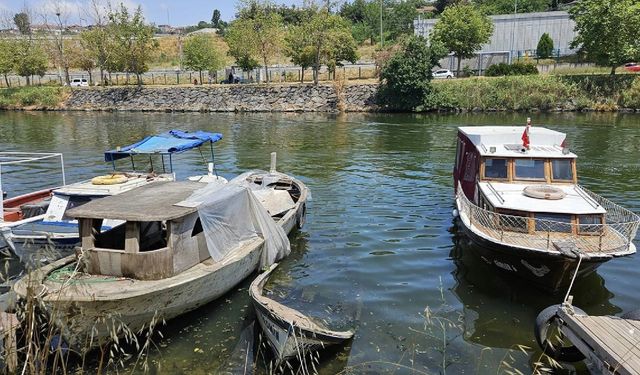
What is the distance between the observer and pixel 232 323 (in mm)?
11094

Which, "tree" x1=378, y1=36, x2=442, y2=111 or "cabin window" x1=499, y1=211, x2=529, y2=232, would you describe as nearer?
"cabin window" x1=499, y1=211, x2=529, y2=232

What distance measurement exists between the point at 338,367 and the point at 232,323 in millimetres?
2734

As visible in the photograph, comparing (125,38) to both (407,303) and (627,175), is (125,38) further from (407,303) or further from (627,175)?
(407,303)

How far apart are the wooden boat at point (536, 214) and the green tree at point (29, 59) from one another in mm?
73360

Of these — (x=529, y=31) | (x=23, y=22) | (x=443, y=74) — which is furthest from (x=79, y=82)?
(x=529, y=31)

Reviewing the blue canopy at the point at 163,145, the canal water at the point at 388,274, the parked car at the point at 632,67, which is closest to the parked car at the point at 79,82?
the canal water at the point at 388,274

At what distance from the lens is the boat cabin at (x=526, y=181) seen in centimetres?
1181

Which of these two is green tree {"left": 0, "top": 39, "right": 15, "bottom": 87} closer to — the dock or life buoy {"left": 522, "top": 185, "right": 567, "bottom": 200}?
life buoy {"left": 522, "top": 185, "right": 567, "bottom": 200}

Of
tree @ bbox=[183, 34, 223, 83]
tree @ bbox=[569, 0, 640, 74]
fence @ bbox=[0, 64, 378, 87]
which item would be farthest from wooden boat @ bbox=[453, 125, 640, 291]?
tree @ bbox=[183, 34, 223, 83]

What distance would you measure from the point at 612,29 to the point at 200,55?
48.5 m

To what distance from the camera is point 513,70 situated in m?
57.3

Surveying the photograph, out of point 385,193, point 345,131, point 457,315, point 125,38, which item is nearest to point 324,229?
point 385,193

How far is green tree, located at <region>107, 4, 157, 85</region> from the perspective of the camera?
69062mm

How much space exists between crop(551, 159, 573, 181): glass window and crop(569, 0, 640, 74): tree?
4265 centimetres
